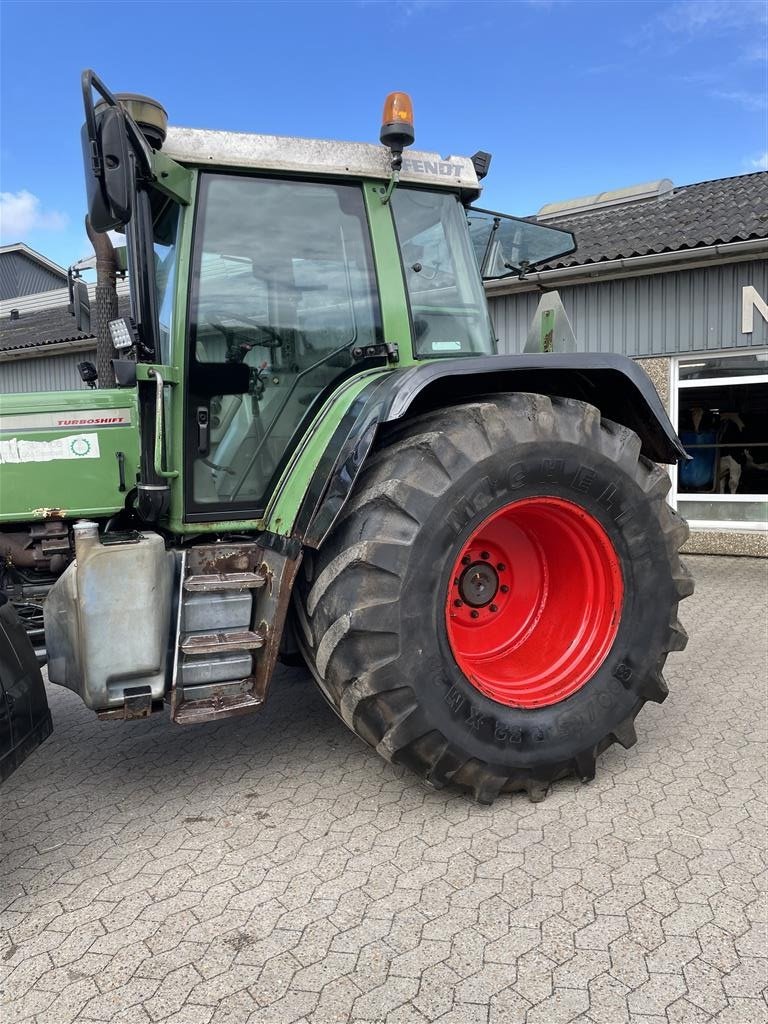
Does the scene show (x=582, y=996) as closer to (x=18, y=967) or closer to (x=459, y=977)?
(x=459, y=977)

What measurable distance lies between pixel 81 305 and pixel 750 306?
650 centimetres

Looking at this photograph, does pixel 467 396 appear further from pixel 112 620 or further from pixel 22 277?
pixel 22 277

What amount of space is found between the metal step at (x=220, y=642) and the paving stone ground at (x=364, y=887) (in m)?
0.63

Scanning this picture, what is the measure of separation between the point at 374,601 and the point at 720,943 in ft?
4.43

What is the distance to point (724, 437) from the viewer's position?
29.1 feet

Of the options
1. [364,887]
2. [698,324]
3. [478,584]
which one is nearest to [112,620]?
[364,887]

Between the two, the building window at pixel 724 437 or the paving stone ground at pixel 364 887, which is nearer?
the paving stone ground at pixel 364 887

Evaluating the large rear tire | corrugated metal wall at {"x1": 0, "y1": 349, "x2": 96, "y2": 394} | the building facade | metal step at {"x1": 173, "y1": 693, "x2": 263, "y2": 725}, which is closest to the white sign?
the building facade

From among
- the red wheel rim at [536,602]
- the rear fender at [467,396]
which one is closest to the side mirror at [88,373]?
the rear fender at [467,396]

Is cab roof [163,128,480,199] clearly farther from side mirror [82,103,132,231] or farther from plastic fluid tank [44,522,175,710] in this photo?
plastic fluid tank [44,522,175,710]

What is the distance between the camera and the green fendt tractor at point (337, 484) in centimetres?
250

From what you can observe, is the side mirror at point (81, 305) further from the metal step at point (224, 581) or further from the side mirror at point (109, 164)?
the metal step at point (224, 581)

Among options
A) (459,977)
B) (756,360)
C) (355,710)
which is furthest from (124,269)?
(756,360)

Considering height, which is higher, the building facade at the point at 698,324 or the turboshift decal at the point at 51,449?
the building facade at the point at 698,324
